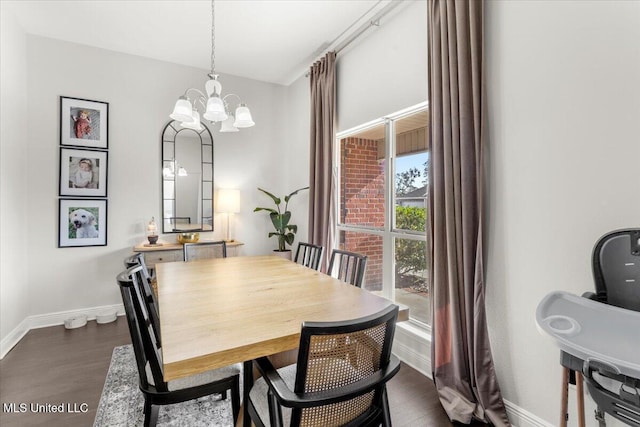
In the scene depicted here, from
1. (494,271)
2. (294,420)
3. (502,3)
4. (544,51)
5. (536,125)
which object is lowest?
(294,420)

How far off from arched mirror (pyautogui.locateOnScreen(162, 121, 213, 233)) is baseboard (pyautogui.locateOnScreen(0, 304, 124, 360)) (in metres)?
1.15

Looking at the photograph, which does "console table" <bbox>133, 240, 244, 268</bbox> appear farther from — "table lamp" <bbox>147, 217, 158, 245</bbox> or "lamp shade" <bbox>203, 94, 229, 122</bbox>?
"lamp shade" <bbox>203, 94, 229, 122</bbox>

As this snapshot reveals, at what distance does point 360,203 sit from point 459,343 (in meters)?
1.77

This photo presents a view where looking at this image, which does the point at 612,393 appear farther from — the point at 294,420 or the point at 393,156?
the point at 393,156

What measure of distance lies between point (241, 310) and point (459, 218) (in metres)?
1.46

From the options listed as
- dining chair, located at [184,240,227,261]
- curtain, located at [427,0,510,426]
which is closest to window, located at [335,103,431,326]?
curtain, located at [427,0,510,426]

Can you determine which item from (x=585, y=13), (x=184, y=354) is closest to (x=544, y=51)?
(x=585, y=13)

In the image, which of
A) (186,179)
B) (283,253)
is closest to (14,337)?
(186,179)

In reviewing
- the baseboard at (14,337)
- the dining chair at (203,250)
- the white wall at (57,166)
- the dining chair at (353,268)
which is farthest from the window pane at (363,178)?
the baseboard at (14,337)

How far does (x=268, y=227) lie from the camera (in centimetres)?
469

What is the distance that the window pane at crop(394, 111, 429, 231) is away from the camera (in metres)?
2.63

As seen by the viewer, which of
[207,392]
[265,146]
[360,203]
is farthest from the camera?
[265,146]

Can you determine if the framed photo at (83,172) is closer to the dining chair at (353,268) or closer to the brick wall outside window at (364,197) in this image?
the brick wall outside window at (364,197)

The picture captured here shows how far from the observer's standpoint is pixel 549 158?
1657 mm
